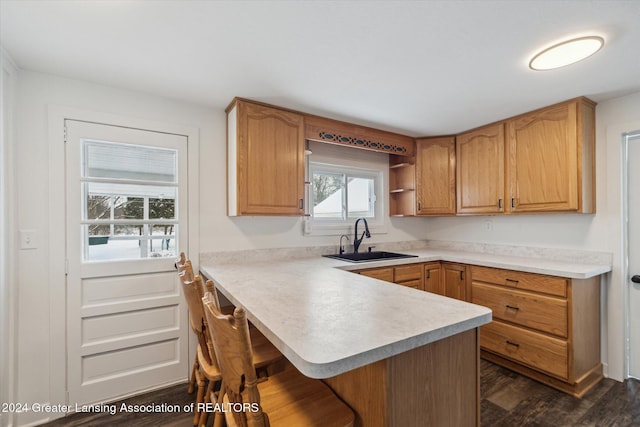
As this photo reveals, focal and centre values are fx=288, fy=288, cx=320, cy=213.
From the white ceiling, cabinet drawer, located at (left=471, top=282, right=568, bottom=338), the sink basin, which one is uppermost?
the white ceiling

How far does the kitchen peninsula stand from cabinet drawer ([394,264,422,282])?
114 cm

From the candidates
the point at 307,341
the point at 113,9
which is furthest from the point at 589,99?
the point at 113,9

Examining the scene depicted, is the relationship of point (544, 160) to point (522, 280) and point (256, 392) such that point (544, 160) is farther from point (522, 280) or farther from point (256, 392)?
point (256, 392)

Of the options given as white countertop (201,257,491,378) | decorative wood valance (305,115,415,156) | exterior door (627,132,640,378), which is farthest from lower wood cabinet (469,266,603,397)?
decorative wood valance (305,115,415,156)

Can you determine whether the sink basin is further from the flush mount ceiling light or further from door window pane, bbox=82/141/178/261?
the flush mount ceiling light

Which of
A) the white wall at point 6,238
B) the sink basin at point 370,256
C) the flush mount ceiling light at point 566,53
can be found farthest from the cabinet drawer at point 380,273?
the white wall at point 6,238

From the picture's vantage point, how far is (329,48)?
159cm

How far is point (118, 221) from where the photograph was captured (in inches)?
80.4

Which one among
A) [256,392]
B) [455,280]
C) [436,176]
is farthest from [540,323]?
[256,392]

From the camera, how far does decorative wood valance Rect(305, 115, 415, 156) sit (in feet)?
8.59

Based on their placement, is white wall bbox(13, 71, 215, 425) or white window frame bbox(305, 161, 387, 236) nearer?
white wall bbox(13, 71, 215, 425)

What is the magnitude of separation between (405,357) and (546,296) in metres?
1.84

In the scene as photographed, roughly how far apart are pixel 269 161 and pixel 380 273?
1.35 meters

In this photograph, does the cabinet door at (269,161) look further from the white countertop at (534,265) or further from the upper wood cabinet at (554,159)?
the upper wood cabinet at (554,159)
